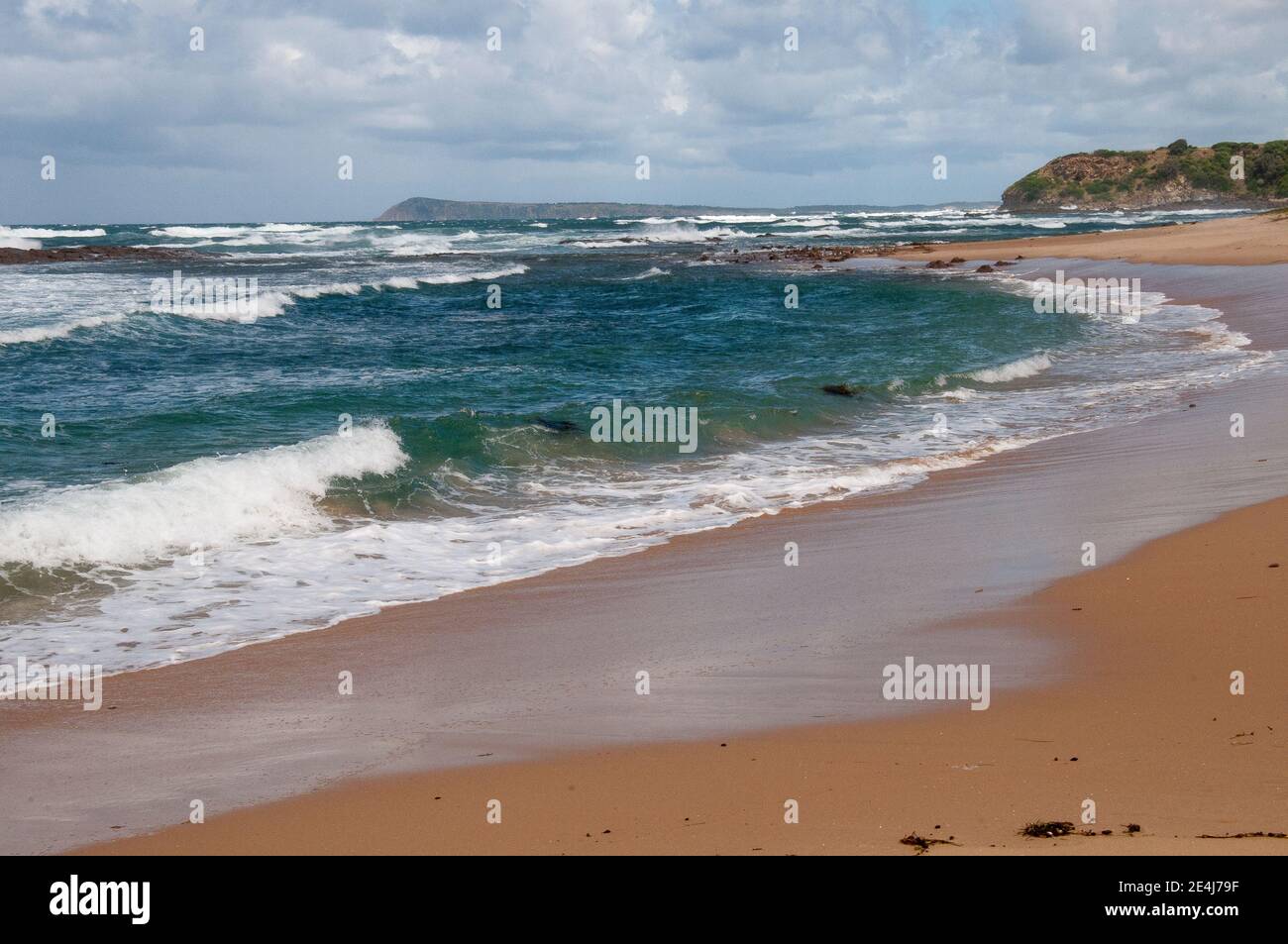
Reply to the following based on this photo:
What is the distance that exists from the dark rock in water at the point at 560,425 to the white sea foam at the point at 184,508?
2.54m

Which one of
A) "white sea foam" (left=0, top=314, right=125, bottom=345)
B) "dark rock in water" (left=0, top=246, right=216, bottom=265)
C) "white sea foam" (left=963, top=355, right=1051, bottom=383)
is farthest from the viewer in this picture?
"dark rock in water" (left=0, top=246, right=216, bottom=265)

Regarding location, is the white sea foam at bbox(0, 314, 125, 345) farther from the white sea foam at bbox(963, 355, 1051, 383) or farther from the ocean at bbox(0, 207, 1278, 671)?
the white sea foam at bbox(963, 355, 1051, 383)

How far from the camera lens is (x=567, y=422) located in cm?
1391

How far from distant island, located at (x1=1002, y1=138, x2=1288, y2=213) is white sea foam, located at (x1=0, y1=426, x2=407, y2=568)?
319 ft

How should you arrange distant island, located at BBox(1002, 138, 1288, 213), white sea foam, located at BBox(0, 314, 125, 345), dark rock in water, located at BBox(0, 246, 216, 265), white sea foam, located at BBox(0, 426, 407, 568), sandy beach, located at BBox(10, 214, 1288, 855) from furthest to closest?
distant island, located at BBox(1002, 138, 1288, 213) → dark rock in water, located at BBox(0, 246, 216, 265) → white sea foam, located at BBox(0, 314, 125, 345) → white sea foam, located at BBox(0, 426, 407, 568) → sandy beach, located at BBox(10, 214, 1288, 855)

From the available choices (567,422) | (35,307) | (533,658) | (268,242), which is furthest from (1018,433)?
(268,242)

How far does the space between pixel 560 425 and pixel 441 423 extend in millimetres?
1513

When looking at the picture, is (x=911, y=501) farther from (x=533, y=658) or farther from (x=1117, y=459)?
(x=533, y=658)

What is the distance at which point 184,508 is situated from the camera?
31.1 feet

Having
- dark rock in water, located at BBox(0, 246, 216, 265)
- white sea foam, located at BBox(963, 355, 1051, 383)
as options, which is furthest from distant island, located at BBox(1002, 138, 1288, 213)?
white sea foam, located at BBox(963, 355, 1051, 383)

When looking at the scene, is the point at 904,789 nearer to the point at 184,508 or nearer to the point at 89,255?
the point at 184,508

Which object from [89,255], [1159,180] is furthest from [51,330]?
[1159,180]

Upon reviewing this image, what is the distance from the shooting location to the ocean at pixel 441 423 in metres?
8.29

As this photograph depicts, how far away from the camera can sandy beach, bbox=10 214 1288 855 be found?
4000 mm
